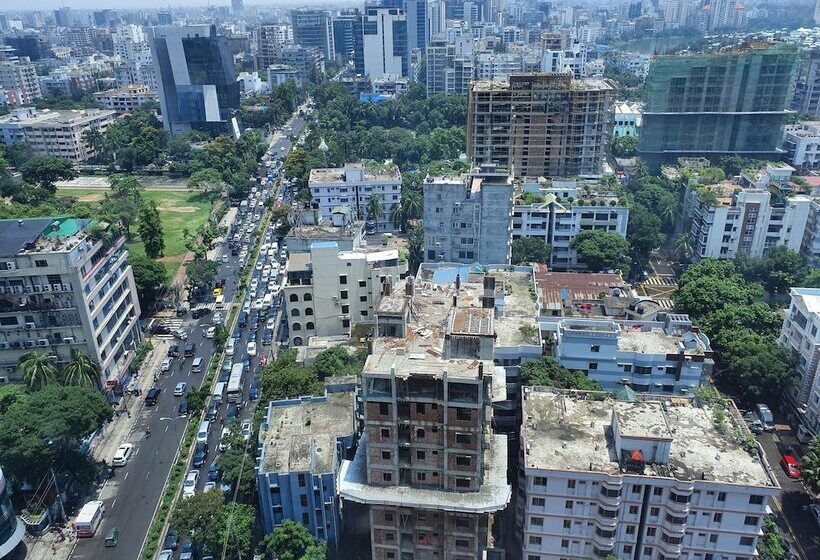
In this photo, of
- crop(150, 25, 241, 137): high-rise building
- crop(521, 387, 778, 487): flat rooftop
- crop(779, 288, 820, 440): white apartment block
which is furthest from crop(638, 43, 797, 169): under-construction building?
crop(150, 25, 241, 137): high-rise building

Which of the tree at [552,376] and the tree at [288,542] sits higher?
the tree at [552,376]

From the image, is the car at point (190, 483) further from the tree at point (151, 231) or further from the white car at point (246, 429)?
the tree at point (151, 231)

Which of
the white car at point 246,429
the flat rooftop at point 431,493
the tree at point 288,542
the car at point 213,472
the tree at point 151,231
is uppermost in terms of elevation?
the flat rooftop at point 431,493

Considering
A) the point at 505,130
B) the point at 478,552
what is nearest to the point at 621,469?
the point at 478,552

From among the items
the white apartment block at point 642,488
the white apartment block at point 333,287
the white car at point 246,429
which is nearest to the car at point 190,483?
the white car at point 246,429

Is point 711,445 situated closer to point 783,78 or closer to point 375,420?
point 375,420
